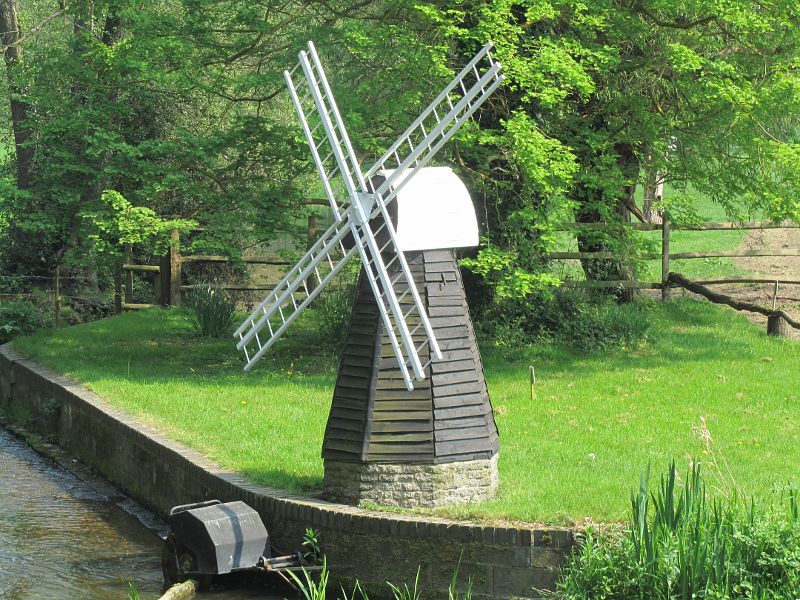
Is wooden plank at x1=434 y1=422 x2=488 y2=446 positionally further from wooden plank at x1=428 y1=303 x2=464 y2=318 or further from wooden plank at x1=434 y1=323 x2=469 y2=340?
wooden plank at x1=428 y1=303 x2=464 y2=318

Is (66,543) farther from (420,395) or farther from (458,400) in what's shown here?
(458,400)

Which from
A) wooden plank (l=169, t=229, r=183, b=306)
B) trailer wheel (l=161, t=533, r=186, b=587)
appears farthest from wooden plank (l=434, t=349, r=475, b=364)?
wooden plank (l=169, t=229, r=183, b=306)

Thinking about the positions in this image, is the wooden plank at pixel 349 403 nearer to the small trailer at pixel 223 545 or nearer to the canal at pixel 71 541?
the small trailer at pixel 223 545

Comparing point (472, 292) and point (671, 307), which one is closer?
point (472, 292)

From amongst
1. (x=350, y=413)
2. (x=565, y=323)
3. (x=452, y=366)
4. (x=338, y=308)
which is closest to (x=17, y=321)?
(x=338, y=308)

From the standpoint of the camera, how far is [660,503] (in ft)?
27.2

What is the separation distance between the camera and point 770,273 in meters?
25.1

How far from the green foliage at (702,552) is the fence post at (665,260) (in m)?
12.8

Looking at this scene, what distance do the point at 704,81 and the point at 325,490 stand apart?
8.82 m

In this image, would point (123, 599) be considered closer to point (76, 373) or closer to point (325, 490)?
point (325, 490)

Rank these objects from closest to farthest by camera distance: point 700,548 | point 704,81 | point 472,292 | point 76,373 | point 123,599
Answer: point 700,548 < point 123,599 < point 704,81 < point 76,373 < point 472,292

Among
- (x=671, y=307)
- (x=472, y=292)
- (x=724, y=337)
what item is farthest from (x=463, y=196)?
(x=671, y=307)

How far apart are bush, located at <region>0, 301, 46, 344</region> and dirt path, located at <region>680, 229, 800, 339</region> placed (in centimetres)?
1372

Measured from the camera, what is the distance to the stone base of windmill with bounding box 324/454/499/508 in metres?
10.2
